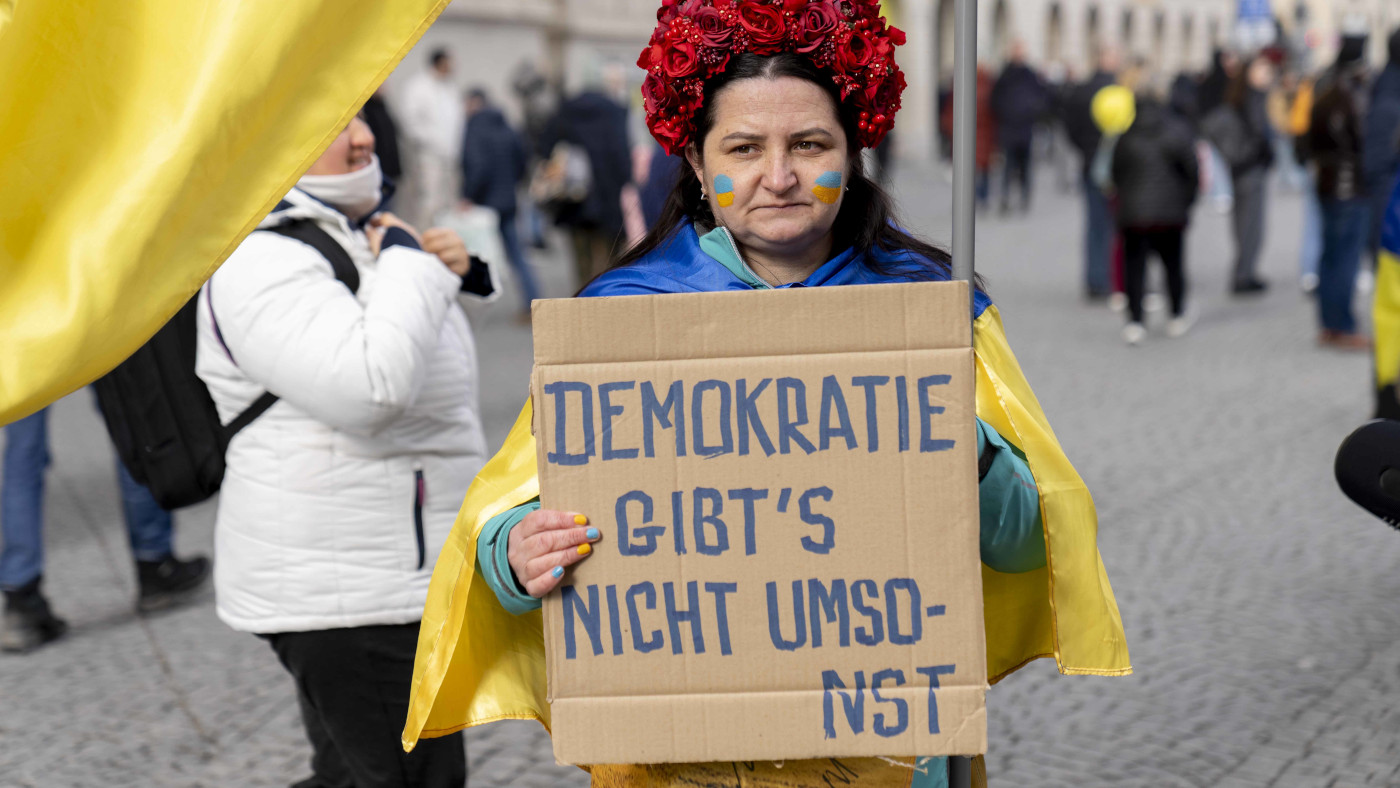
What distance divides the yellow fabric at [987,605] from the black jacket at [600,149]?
8824mm

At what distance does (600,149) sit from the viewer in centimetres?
1062

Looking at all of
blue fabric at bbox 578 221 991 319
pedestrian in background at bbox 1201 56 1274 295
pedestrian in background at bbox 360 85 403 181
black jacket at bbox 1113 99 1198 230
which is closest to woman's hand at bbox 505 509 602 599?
blue fabric at bbox 578 221 991 319

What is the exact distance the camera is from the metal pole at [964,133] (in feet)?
5.20

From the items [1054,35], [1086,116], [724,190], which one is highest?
[724,190]

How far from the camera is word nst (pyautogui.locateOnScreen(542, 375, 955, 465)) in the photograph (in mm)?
1573

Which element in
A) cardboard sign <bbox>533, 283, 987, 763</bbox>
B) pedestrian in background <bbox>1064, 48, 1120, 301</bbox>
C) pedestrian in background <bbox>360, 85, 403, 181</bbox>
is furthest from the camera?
pedestrian in background <bbox>1064, 48, 1120, 301</bbox>

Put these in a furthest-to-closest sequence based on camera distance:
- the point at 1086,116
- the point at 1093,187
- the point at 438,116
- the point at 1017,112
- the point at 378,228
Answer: the point at 1017,112 < the point at 438,116 < the point at 1086,116 < the point at 1093,187 < the point at 378,228

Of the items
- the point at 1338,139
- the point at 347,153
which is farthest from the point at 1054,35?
the point at 347,153

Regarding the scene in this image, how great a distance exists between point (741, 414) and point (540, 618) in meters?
0.55

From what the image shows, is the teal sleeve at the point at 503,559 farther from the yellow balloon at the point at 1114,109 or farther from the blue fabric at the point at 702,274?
the yellow balloon at the point at 1114,109

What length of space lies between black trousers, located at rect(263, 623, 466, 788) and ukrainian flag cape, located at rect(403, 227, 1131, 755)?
0.67 m

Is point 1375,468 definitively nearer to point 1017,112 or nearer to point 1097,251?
point 1097,251

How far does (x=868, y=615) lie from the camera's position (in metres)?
1.59

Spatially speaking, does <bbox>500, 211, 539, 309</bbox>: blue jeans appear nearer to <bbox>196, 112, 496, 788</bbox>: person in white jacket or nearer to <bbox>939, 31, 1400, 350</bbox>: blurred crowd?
<bbox>939, 31, 1400, 350</bbox>: blurred crowd
